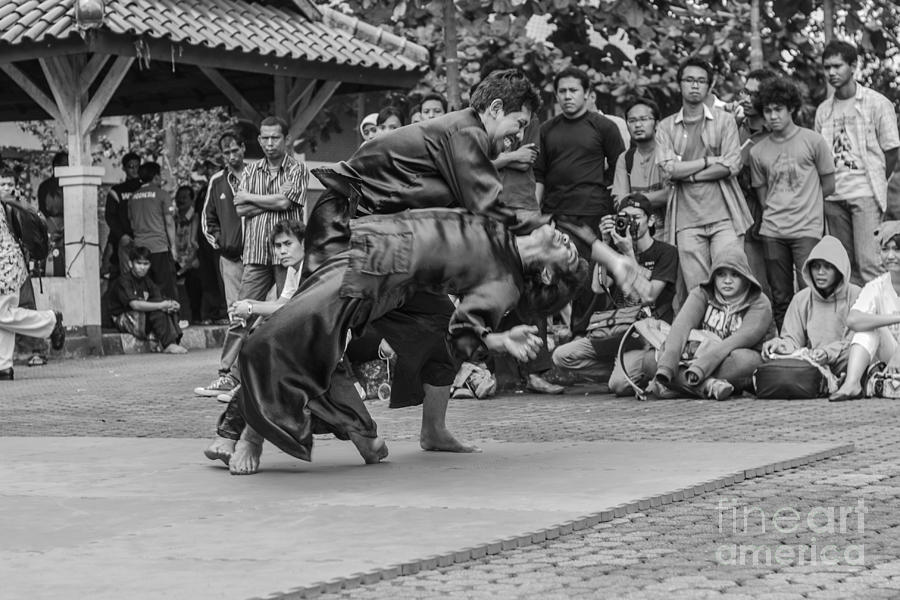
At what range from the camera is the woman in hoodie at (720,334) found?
10.6 m

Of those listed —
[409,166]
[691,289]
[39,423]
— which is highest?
[409,166]

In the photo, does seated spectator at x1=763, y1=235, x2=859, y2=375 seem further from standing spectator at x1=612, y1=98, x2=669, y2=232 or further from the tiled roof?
the tiled roof

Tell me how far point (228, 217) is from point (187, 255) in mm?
5002

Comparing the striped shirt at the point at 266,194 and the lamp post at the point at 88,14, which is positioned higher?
the lamp post at the point at 88,14

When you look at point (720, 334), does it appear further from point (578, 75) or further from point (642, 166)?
point (578, 75)

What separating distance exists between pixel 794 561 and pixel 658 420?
14.8ft

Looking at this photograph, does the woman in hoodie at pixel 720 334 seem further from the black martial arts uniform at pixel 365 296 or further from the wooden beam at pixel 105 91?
the wooden beam at pixel 105 91

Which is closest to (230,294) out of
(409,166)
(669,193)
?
(669,193)

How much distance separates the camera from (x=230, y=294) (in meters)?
14.1


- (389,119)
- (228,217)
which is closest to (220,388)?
(389,119)

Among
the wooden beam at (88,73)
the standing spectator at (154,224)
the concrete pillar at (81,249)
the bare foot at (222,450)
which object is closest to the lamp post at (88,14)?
the wooden beam at (88,73)

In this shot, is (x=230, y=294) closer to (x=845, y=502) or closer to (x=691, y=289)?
(x=691, y=289)

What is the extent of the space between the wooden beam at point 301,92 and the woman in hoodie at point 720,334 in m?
8.91

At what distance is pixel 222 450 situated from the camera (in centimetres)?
701
